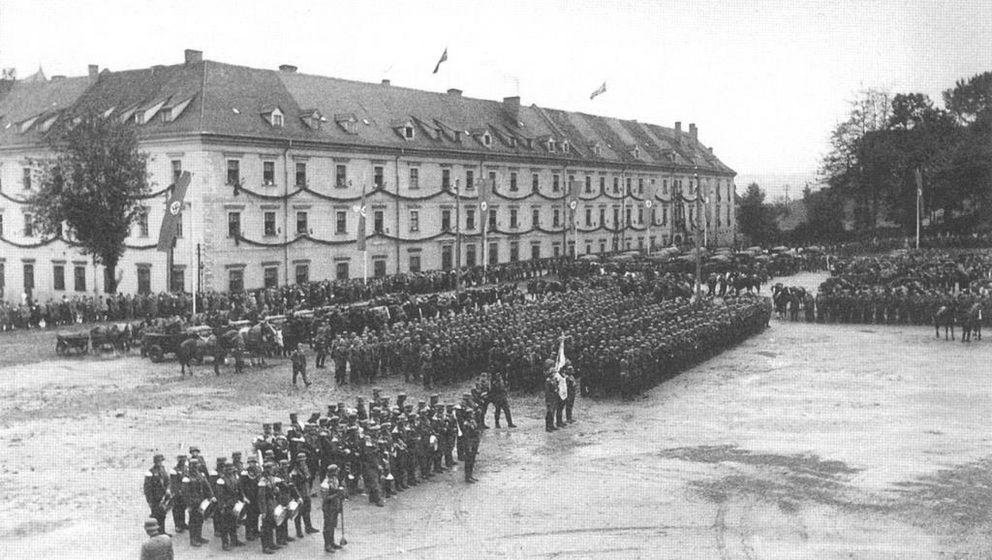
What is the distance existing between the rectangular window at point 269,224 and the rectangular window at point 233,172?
2.27 m

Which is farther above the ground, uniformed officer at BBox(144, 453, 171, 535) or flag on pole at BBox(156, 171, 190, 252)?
flag on pole at BBox(156, 171, 190, 252)

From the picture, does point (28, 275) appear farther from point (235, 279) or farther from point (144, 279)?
point (235, 279)

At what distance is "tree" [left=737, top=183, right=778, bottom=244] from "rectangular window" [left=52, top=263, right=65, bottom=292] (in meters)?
60.3

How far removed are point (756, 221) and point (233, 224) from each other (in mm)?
57741

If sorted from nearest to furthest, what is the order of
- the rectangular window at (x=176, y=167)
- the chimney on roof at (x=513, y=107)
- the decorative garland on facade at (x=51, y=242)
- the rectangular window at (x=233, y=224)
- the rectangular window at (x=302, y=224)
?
the decorative garland on facade at (x=51, y=242) < the rectangular window at (x=176, y=167) < the rectangular window at (x=233, y=224) < the rectangular window at (x=302, y=224) < the chimney on roof at (x=513, y=107)

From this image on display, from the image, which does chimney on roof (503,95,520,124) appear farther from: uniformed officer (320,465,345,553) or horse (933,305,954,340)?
uniformed officer (320,465,345,553)

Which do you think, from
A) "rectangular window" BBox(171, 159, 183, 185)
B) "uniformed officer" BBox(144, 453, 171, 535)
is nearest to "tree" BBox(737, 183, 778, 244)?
"rectangular window" BBox(171, 159, 183, 185)

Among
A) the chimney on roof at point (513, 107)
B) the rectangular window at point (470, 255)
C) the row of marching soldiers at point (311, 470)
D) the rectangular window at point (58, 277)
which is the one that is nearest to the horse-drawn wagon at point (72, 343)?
the row of marching soldiers at point (311, 470)

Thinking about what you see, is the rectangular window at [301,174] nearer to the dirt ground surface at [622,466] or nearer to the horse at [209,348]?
the horse at [209,348]

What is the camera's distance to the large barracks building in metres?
43.3

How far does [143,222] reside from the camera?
44.0m

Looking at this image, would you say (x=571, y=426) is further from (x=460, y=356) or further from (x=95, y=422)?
(x=95, y=422)

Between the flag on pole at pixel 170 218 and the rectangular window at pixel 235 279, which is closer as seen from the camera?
the flag on pole at pixel 170 218

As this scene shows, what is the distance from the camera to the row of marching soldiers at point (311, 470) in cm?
1266
